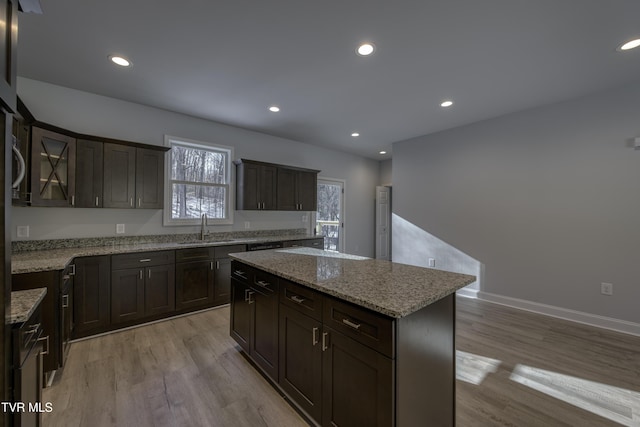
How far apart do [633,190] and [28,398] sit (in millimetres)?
5346

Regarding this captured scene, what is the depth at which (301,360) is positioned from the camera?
1.68 meters

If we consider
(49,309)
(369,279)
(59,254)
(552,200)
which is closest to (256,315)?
(369,279)

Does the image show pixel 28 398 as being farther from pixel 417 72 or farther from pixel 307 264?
pixel 417 72

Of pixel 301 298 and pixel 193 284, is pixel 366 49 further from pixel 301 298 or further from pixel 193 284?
pixel 193 284

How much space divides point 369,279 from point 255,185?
318cm

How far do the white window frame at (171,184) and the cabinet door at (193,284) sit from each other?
32.6 inches

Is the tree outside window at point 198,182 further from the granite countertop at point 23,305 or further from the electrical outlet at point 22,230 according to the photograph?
the granite countertop at point 23,305

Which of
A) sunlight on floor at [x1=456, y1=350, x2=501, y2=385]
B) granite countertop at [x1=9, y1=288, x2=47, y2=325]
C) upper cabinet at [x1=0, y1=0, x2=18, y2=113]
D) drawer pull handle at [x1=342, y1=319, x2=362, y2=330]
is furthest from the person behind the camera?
sunlight on floor at [x1=456, y1=350, x2=501, y2=385]

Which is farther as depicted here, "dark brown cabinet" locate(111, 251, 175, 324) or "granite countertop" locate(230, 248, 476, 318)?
"dark brown cabinet" locate(111, 251, 175, 324)

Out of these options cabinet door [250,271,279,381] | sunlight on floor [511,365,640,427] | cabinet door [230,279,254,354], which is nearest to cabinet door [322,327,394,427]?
cabinet door [250,271,279,381]

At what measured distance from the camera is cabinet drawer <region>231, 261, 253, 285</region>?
7.44 ft

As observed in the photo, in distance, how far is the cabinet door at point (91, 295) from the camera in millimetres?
2635

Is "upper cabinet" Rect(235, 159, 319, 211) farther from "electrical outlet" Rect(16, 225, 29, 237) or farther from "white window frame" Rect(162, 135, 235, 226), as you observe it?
"electrical outlet" Rect(16, 225, 29, 237)

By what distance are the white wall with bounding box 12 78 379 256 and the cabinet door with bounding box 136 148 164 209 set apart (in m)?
0.26
